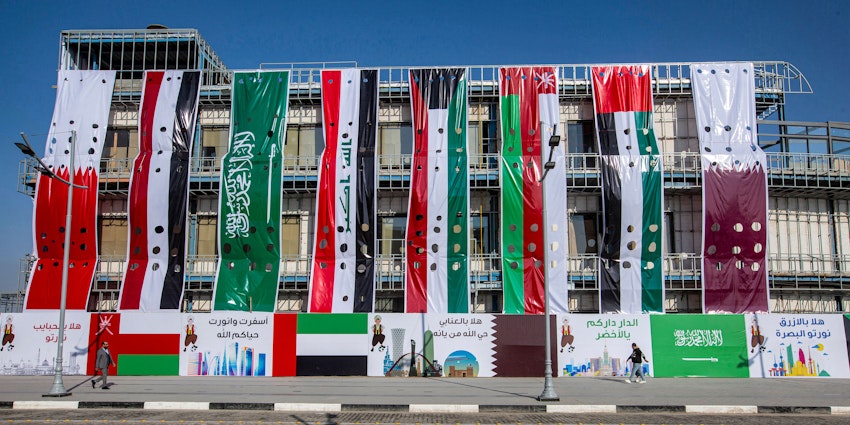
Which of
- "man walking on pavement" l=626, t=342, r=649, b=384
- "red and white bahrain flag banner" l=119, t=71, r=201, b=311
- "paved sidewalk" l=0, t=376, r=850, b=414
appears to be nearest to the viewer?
"paved sidewalk" l=0, t=376, r=850, b=414

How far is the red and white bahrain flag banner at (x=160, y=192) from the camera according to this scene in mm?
30703

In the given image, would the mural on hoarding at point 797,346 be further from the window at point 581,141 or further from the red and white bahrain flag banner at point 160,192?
the red and white bahrain flag banner at point 160,192

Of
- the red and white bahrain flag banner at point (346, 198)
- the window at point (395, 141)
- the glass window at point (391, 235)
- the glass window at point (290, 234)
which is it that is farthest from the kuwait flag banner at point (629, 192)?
the glass window at point (290, 234)

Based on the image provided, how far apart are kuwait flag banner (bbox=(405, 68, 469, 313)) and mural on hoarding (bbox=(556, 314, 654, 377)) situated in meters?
4.43

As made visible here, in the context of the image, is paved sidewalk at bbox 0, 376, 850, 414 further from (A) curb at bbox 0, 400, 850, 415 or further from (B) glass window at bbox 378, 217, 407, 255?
(B) glass window at bbox 378, 217, 407, 255

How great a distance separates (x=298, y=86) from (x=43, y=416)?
18.7 meters

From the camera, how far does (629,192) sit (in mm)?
30312

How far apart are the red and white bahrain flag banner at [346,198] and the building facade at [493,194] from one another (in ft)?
3.99

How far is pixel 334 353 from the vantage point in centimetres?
2756

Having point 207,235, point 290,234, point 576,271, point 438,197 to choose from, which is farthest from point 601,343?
point 207,235

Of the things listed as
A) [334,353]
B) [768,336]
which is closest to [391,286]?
[334,353]

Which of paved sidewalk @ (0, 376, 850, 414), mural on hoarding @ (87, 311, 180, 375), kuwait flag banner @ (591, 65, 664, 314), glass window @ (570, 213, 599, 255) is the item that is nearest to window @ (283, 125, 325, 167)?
mural on hoarding @ (87, 311, 180, 375)

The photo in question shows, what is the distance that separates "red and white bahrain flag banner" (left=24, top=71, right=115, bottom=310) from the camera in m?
30.8

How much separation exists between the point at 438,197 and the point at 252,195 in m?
7.85
